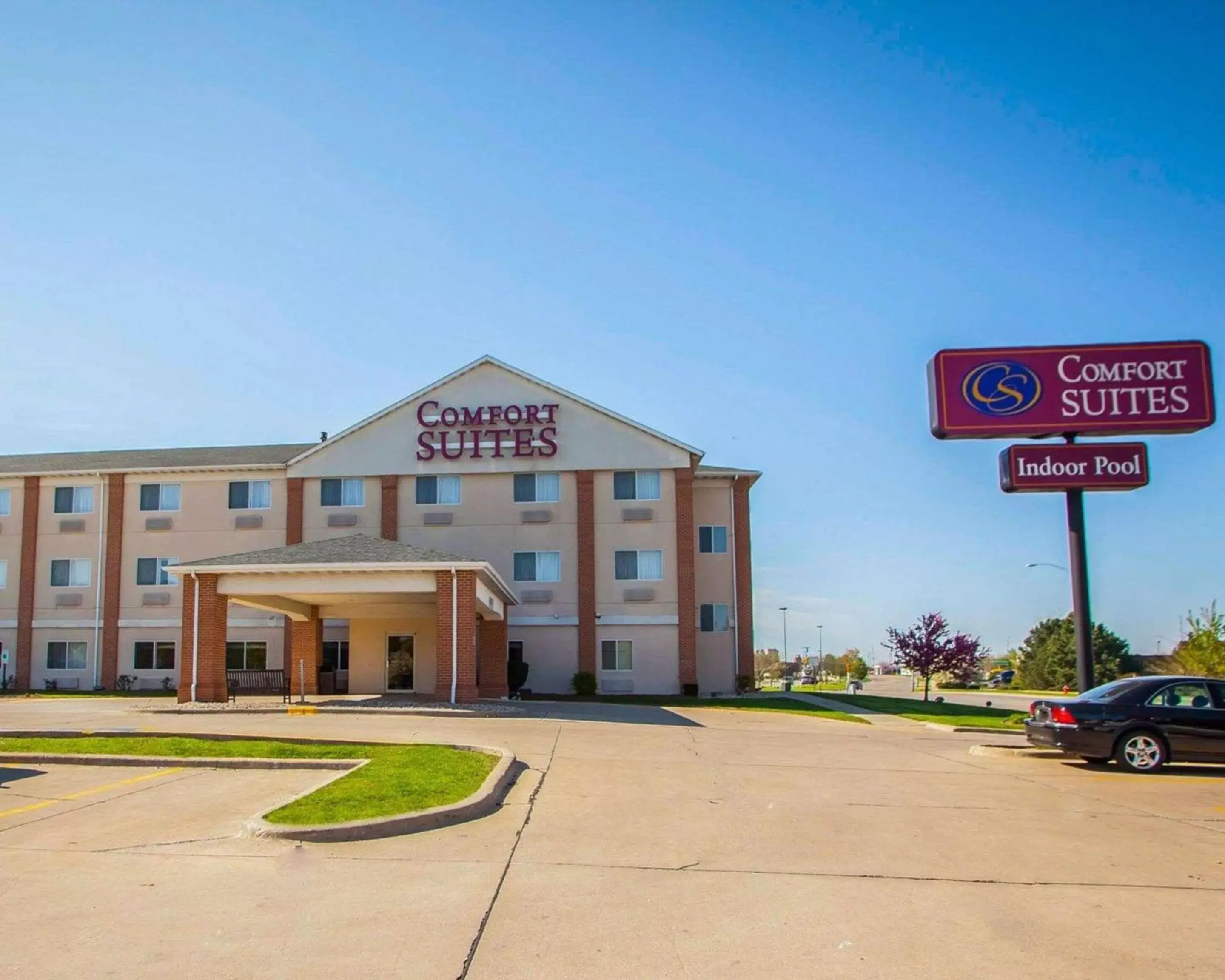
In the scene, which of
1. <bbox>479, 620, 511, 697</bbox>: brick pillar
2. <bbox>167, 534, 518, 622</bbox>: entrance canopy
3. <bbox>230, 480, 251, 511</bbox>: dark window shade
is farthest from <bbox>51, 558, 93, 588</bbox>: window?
<bbox>479, 620, 511, 697</bbox>: brick pillar

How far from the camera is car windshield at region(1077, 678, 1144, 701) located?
52.8 ft

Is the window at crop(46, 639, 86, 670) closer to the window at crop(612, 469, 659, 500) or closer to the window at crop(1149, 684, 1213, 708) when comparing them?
the window at crop(612, 469, 659, 500)

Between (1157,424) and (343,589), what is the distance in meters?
18.5

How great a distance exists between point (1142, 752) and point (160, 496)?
118 ft

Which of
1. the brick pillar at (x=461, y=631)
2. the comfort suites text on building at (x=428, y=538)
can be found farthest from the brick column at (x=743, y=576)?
the brick pillar at (x=461, y=631)

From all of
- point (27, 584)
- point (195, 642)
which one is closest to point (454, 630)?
point (195, 642)

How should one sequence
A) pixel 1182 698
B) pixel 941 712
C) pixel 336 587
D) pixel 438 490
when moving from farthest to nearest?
pixel 438 490 < pixel 941 712 < pixel 336 587 < pixel 1182 698

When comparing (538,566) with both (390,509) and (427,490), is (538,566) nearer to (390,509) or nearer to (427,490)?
(427,490)

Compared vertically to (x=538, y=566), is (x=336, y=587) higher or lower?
lower

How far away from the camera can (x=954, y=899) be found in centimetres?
787

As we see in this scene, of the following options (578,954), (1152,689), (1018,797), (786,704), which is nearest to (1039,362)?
(1152,689)

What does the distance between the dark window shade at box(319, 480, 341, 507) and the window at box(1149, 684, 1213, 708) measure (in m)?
30.2

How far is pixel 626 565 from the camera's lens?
3888 centimetres

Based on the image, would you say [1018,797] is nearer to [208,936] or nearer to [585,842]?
[585,842]
